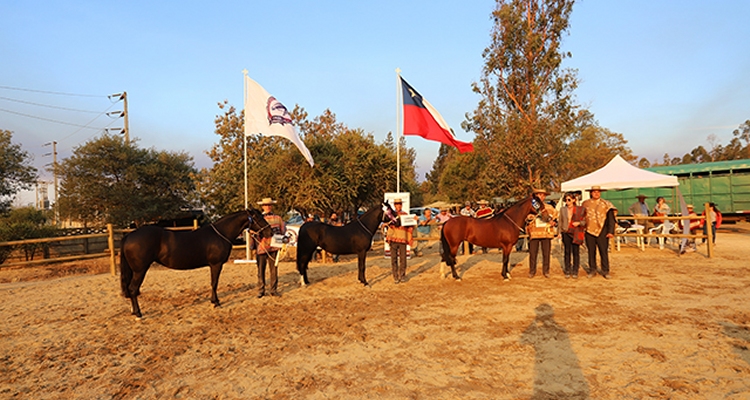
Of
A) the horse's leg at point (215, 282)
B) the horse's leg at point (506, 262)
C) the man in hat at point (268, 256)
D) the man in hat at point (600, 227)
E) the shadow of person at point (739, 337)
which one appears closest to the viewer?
the shadow of person at point (739, 337)

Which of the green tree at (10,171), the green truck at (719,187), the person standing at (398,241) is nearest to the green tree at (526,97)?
the green truck at (719,187)

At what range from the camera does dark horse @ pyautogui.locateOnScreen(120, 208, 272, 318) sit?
6355 millimetres

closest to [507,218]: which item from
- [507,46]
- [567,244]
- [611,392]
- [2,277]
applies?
[567,244]

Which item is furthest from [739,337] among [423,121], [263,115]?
[263,115]

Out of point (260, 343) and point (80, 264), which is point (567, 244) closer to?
point (260, 343)

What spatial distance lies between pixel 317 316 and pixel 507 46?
19984 millimetres

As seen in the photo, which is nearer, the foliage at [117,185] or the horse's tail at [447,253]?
the horse's tail at [447,253]

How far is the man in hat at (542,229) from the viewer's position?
336 inches

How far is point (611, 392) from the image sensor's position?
346 cm

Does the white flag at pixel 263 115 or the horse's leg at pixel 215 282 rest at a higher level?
the white flag at pixel 263 115

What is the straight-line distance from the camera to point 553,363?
4121mm

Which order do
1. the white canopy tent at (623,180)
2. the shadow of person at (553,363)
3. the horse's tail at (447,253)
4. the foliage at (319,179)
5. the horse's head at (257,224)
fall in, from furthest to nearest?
the foliage at (319,179) < the white canopy tent at (623,180) < the horse's tail at (447,253) < the horse's head at (257,224) < the shadow of person at (553,363)

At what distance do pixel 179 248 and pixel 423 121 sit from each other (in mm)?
8247

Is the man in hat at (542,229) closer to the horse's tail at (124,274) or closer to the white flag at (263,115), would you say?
the white flag at (263,115)
